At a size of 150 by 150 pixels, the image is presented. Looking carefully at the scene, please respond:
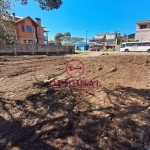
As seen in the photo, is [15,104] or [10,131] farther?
[15,104]

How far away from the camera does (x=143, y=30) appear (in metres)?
26.9

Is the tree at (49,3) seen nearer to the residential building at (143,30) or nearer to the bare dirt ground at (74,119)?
the bare dirt ground at (74,119)

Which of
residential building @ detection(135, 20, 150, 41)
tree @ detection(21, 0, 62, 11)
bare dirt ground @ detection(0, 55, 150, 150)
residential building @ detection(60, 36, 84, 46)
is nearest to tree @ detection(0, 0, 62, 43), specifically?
tree @ detection(21, 0, 62, 11)

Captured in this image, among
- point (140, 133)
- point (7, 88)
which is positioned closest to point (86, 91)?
point (140, 133)

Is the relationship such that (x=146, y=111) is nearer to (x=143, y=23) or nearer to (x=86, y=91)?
(x=86, y=91)

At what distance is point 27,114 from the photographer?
2.39 metres

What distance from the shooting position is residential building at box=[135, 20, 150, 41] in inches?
1038

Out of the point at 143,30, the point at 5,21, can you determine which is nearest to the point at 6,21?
the point at 5,21

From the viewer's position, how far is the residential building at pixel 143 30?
26375 mm

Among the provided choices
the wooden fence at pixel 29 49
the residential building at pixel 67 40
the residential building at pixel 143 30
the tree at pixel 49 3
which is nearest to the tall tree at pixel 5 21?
the tree at pixel 49 3

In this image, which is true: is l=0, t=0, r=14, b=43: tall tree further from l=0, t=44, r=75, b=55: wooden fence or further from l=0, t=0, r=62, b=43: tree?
l=0, t=44, r=75, b=55: wooden fence

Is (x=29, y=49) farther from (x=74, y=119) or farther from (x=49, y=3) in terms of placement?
(x=74, y=119)

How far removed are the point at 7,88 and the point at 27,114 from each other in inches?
72.1

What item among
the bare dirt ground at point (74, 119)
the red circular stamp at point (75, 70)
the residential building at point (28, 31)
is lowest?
the bare dirt ground at point (74, 119)
